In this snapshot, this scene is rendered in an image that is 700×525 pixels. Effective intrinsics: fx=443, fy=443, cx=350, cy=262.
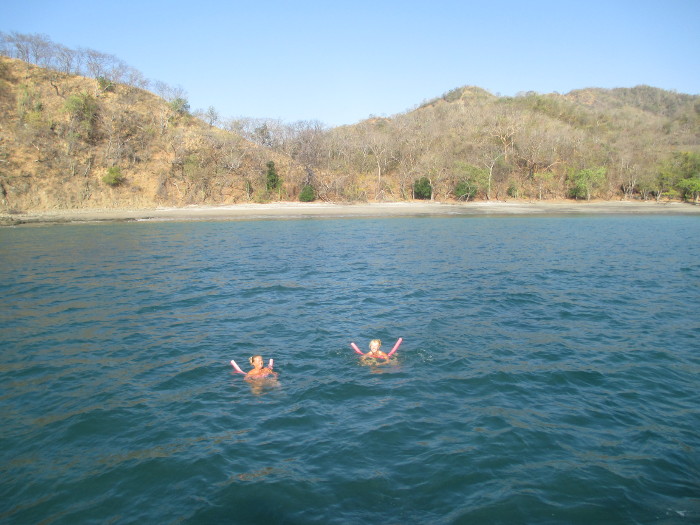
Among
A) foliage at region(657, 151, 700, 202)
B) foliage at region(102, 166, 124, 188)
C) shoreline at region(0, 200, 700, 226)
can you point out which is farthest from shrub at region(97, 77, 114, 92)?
foliage at region(657, 151, 700, 202)

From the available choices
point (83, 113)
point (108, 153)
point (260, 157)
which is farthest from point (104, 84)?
point (260, 157)

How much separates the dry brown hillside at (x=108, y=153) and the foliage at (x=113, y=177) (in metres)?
0.12

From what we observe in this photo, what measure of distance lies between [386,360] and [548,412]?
3.87 m

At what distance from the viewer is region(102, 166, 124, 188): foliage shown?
176ft

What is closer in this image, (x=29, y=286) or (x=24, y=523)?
(x=24, y=523)

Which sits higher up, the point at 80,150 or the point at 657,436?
the point at 80,150

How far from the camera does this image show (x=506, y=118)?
7231 centimetres

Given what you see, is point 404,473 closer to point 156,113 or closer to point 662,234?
point 662,234

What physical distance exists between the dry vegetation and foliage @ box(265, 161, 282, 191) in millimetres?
202

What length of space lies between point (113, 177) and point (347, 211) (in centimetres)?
2883

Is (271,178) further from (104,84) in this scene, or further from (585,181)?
(585,181)

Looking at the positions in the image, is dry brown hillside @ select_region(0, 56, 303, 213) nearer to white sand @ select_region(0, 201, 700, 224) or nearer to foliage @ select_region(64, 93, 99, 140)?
foliage @ select_region(64, 93, 99, 140)

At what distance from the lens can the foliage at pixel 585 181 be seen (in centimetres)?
5881

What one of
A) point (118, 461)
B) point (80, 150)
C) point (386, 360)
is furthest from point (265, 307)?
point (80, 150)
